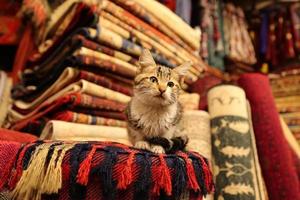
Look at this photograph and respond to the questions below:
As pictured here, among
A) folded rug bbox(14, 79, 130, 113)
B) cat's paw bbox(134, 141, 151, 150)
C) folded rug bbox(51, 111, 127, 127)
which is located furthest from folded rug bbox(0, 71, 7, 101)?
cat's paw bbox(134, 141, 151, 150)

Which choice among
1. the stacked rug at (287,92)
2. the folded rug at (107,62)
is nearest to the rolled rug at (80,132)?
the folded rug at (107,62)

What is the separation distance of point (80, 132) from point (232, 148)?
517 mm

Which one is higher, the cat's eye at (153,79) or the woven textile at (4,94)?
the woven textile at (4,94)

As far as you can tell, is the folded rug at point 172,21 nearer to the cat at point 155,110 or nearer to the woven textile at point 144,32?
the woven textile at point 144,32

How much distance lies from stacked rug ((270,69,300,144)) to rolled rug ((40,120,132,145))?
42.5 inches

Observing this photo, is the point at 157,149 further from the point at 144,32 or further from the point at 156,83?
the point at 144,32

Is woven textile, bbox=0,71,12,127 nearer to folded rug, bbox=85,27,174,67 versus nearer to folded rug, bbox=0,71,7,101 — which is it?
folded rug, bbox=0,71,7,101

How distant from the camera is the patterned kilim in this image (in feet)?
1.97

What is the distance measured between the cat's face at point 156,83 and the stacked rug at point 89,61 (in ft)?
0.96

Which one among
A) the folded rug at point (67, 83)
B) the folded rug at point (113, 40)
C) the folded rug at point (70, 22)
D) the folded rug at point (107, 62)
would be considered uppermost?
the folded rug at point (70, 22)

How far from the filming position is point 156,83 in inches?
33.8

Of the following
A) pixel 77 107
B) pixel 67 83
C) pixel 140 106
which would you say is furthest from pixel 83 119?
pixel 140 106

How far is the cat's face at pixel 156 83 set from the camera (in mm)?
843

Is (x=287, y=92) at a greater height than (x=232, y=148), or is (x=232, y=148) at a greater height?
(x=287, y=92)
